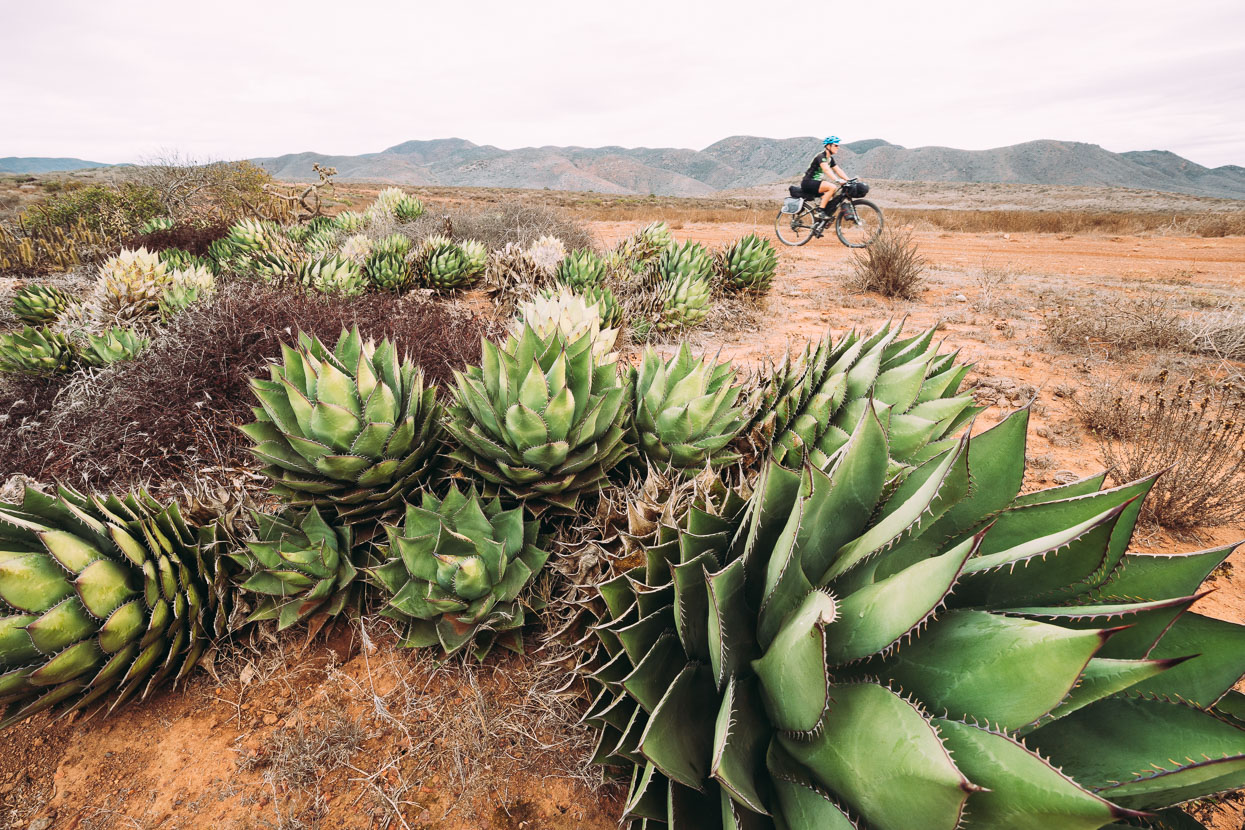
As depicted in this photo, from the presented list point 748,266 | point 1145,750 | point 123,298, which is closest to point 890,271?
point 748,266

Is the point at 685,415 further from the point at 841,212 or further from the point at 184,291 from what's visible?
the point at 841,212

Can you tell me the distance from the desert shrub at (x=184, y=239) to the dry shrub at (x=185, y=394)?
4417 millimetres

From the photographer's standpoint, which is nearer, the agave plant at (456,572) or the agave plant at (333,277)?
the agave plant at (456,572)

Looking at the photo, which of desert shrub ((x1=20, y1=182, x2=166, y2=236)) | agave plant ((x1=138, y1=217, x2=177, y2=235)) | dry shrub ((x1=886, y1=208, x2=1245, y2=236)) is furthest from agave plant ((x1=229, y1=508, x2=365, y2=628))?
dry shrub ((x1=886, y1=208, x2=1245, y2=236))

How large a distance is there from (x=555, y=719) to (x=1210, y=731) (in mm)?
1348

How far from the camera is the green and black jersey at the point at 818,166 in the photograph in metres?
12.4

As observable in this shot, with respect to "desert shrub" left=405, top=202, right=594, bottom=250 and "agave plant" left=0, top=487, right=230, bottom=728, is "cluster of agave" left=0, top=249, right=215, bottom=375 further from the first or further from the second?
"desert shrub" left=405, top=202, right=594, bottom=250

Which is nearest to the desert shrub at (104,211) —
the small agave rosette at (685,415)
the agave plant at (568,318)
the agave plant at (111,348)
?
the agave plant at (111,348)

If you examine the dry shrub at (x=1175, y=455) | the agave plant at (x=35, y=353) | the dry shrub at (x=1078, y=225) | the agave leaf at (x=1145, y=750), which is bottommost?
the dry shrub at (x=1175, y=455)

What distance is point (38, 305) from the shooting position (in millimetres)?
3949

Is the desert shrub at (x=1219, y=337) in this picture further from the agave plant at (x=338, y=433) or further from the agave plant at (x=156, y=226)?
the agave plant at (x=156, y=226)

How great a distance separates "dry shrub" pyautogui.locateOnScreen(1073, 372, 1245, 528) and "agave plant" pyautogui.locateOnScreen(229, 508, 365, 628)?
334 cm

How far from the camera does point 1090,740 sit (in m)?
0.80

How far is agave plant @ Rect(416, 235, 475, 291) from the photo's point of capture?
513cm
